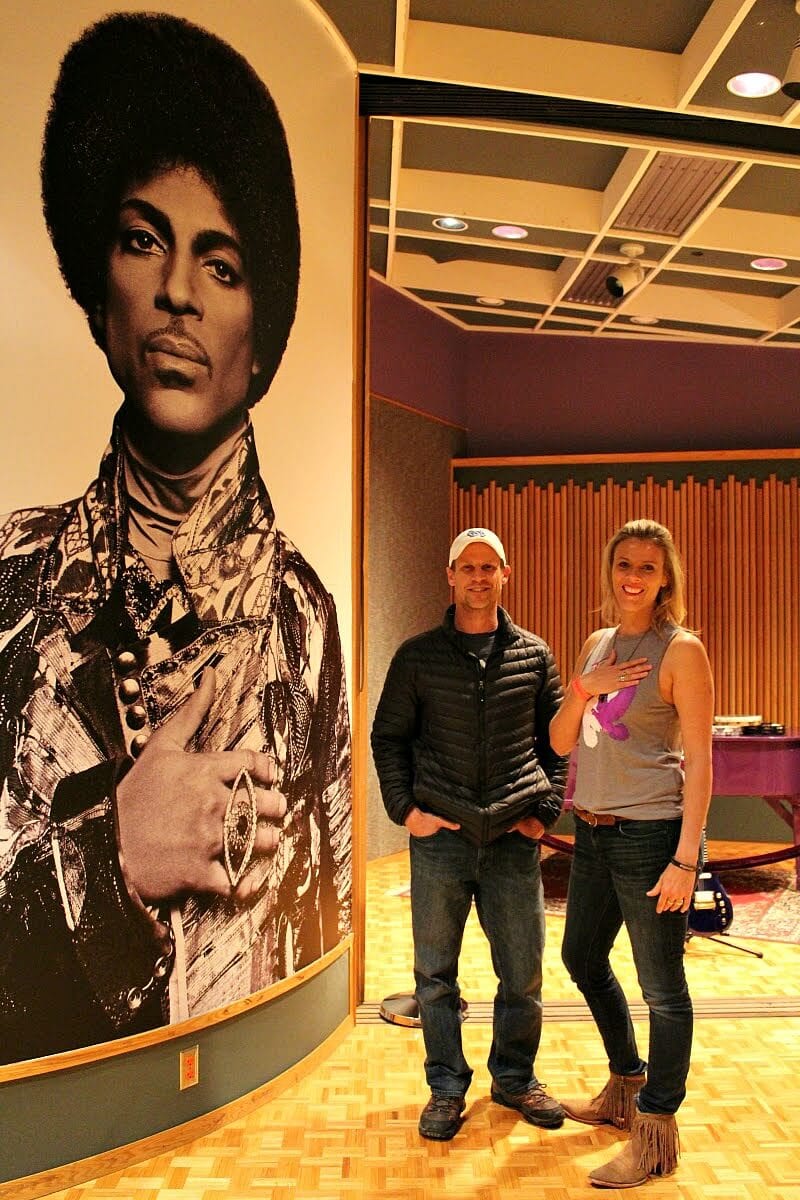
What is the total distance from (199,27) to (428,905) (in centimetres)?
276

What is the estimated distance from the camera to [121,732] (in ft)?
10.2

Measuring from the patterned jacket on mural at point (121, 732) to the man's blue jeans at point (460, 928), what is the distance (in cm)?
52

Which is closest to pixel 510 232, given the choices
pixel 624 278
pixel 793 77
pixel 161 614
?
pixel 624 278

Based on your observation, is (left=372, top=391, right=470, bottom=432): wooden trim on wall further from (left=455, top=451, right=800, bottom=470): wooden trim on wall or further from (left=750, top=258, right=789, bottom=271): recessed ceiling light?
(left=750, top=258, right=789, bottom=271): recessed ceiling light

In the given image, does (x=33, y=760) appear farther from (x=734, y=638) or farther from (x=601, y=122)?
(x=734, y=638)

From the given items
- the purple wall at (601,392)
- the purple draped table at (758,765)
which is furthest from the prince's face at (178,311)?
the purple wall at (601,392)

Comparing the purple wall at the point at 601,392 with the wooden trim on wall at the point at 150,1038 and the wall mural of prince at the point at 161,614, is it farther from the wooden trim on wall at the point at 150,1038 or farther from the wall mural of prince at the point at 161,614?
the wooden trim on wall at the point at 150,1038

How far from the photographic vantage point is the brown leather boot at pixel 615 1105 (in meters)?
3.40

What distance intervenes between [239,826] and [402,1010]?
1.45 metres

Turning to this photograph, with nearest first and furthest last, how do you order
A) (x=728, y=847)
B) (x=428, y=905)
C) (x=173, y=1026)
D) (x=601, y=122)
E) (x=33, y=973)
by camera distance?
(x=33, y=973) → (x=173, y=1026) → (x=428, y=905) → (x=601, y=122) → (x=728, y=847)

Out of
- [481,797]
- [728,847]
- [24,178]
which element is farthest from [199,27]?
[728,847]

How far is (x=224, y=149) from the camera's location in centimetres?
347

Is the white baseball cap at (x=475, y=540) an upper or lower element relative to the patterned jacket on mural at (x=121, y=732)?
upper

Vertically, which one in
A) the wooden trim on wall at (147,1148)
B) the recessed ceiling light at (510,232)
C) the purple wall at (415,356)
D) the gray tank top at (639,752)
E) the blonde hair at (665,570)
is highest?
the recessed ceiling light at (510,232)
